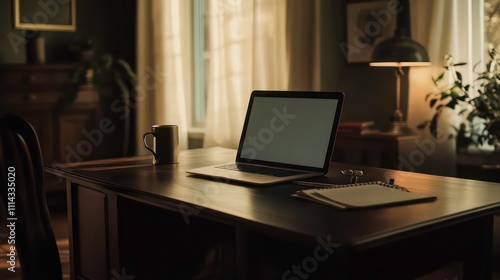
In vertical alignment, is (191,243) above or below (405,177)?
below

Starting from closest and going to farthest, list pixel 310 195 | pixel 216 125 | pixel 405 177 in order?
pixel 310 195 < pixel 405 177 < pixel 216 125

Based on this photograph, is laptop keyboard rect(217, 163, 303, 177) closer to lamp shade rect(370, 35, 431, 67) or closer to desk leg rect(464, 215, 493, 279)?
desk leg rect(464, 215, 493, 279)

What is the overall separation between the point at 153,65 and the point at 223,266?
10.4 feet

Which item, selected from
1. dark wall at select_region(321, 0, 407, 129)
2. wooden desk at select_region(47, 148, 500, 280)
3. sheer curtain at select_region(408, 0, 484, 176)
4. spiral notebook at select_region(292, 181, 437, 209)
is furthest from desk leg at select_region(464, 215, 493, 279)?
dark wall at select_region(321, 0, 407, 129)

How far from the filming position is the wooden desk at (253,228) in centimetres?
124

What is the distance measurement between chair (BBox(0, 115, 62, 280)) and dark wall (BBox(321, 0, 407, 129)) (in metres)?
2.62

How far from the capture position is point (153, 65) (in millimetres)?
5109

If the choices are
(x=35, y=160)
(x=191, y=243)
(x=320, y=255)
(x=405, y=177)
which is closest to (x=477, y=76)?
(x=405, y=177)

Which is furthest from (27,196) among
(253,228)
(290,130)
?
(290,130)

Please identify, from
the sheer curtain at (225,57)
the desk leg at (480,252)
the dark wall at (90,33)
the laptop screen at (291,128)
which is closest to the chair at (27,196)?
the laptop screen at (291,128)

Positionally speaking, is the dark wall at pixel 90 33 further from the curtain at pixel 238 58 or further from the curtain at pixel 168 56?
the curtain at pixel 238 58

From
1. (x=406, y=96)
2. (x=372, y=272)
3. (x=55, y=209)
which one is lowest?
(x=55, y=209)

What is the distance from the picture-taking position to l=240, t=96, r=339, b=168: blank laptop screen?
6.17 feet

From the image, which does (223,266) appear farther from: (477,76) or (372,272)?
(477,76)
